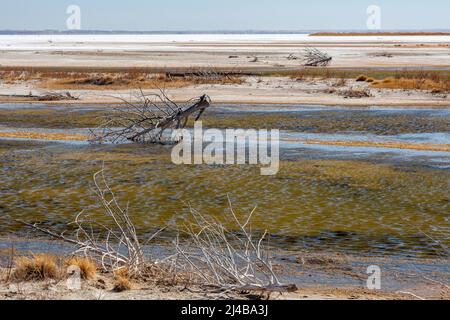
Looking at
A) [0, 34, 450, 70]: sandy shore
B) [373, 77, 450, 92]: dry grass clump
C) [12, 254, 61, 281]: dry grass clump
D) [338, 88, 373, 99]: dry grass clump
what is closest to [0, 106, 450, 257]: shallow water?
[12, 254, 61, 281]: dry grass clump

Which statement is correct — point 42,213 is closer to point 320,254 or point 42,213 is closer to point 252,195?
point 252,195

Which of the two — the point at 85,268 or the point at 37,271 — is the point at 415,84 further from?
the point at 37,271

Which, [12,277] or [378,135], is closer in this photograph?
[12,277]

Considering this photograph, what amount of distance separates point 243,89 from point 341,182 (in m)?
23.2

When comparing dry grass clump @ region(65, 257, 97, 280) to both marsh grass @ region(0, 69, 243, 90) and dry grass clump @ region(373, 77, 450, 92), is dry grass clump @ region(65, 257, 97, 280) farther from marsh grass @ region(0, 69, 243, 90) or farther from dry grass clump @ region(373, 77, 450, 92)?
marsh grass @ region(0, 69, 243, 90)

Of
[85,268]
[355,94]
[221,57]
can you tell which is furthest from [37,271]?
[221,57]

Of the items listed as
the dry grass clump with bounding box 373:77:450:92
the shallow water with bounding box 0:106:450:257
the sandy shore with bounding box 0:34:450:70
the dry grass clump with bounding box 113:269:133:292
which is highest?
the sandy shore with bounding box 0:34:450:70

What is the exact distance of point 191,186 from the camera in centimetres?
1630

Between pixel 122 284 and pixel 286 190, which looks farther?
pixel 286 190

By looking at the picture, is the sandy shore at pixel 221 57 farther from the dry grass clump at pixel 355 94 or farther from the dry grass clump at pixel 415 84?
the dry grass clump at pixel 355 94

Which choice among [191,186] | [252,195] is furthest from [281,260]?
[191,186]

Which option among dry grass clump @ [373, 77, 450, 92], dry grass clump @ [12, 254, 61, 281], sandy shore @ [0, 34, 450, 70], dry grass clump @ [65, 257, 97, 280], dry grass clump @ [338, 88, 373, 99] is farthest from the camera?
sandy shore @ [0, 34, 450, 70]

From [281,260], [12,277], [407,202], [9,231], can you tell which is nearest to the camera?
[12,277]
